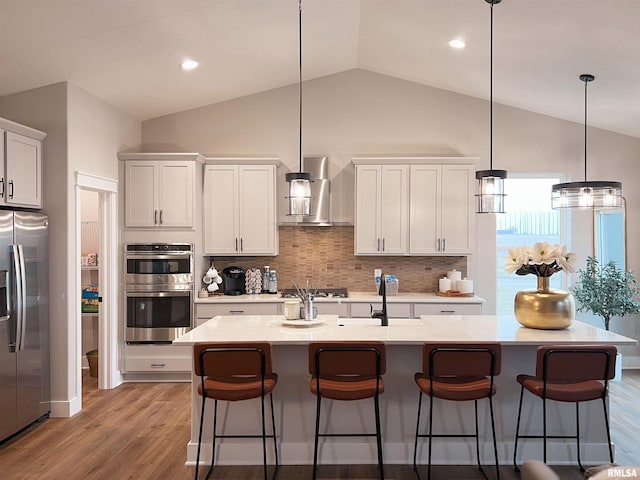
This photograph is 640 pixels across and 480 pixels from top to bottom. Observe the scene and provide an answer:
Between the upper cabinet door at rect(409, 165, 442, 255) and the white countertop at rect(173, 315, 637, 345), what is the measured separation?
179cm

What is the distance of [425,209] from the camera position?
19.5 ft

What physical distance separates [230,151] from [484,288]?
336 centimetres

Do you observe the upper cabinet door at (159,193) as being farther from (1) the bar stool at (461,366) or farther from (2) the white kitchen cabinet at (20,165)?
(1) the bar stool at (461,366)

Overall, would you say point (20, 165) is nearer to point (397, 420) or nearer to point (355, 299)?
point (355, 299)

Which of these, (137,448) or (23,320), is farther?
(23,320)

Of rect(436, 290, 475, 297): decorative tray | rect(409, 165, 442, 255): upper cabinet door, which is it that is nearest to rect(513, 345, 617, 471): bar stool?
rect(436, 290, 475, 297): decorative tray

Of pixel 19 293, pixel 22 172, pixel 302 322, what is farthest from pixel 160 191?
pixel 302 322

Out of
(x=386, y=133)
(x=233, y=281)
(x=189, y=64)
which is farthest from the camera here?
(x=386, y=133)

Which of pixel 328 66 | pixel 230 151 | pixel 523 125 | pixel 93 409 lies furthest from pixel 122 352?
pixel 523 125

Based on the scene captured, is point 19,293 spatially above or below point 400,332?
above

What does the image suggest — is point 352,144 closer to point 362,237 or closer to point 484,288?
point 362,237

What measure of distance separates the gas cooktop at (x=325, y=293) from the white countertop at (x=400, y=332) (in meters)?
1.63

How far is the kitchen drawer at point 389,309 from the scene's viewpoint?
5.71 meters

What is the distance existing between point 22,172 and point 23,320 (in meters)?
1.16
